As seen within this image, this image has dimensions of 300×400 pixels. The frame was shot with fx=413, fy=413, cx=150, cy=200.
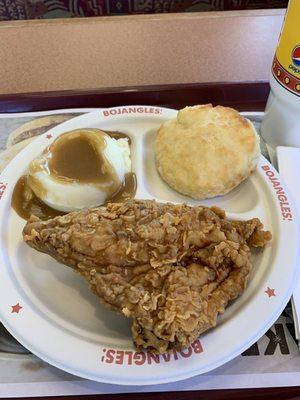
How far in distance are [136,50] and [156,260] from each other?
4.75 ft

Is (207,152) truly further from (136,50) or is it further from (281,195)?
(136,50)

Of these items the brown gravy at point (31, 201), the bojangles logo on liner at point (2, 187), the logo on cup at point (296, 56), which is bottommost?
the brown gravy at point (31, 201)

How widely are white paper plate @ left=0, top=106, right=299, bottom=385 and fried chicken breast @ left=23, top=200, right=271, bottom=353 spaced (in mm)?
56

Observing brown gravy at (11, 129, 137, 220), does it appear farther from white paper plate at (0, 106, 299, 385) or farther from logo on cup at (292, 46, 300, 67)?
logo on cup at (292, 46, 300, 67)

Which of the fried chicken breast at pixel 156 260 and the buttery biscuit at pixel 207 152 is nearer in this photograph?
the fried chicken breast at pixel 156 260

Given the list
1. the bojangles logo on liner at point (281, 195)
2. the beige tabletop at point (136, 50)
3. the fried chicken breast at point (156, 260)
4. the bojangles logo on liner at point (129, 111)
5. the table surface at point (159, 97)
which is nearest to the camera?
the fried chicken breast at point (156, 260)

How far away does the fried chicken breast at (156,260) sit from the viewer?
1.02 m

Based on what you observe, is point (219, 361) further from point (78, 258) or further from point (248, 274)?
point (78, 258)

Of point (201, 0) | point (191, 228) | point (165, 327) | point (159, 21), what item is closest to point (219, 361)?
point (165, 327)

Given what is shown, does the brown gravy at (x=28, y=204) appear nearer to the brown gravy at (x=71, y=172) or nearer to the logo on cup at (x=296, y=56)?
the brown gravy at (x=71, y=172)

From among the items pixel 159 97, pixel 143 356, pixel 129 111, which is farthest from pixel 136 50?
pixel 143 356

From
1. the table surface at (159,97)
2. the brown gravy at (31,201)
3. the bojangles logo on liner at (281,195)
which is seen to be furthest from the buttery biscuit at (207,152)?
the table surface at (159,97)

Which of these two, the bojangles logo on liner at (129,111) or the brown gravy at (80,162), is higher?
the bojangles logo on liner at (129,111)

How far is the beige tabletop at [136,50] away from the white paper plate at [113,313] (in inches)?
23.2
